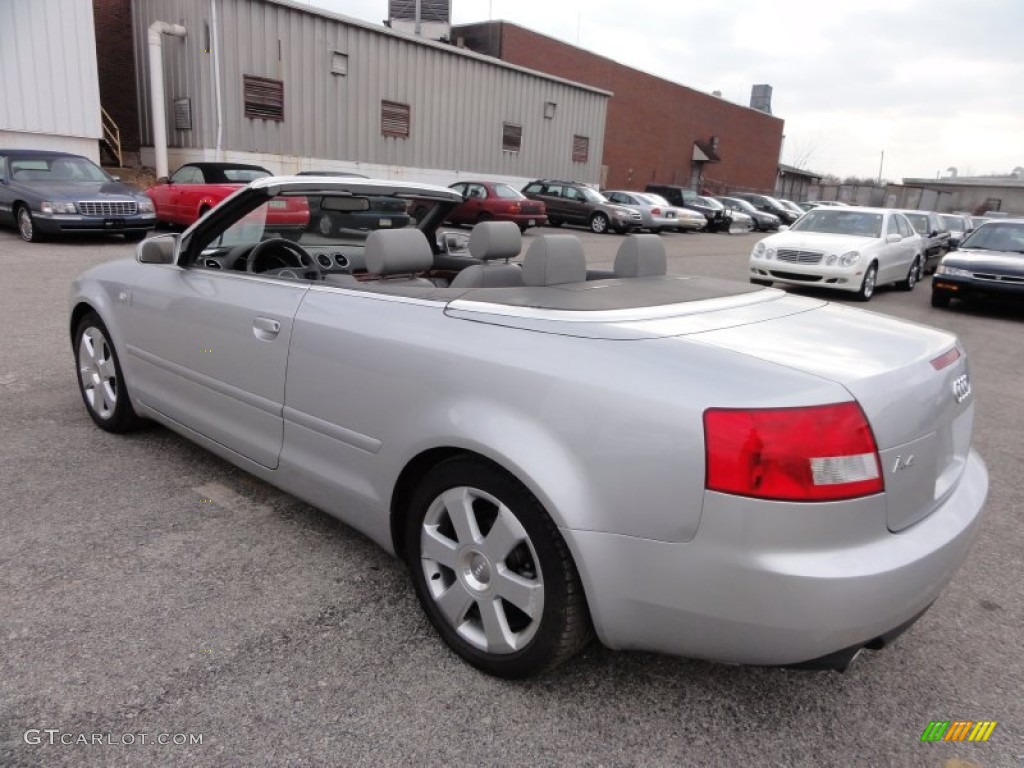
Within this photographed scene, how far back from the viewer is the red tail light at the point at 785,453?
1.77 meters

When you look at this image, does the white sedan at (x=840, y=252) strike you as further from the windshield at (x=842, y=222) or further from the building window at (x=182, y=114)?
the building window at (x=182, y=114)

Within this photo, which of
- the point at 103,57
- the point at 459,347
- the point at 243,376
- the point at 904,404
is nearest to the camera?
the point at 904,404

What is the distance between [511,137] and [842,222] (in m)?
18.0

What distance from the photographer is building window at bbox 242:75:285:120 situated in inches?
783

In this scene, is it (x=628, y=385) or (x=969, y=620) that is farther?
(x=969, y=620)

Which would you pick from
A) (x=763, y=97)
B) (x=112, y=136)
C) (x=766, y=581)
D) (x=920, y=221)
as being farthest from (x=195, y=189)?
(x=763, y=97)

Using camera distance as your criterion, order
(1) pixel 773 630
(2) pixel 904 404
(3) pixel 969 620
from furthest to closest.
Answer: (3) pixel 969 620 < (2) pixel 904 404 < (1) pixel 773 630

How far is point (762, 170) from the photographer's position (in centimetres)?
5394

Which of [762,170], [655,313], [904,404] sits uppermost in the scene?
[762,170]

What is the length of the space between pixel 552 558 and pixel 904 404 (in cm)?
101

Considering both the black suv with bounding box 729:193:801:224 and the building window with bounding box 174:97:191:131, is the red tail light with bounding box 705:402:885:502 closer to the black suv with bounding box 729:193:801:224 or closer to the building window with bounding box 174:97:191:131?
the building window with bounding box 174:97:191:131

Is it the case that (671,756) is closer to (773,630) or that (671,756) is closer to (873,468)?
(773,630)

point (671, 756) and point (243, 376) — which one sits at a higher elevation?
point (243, 376)

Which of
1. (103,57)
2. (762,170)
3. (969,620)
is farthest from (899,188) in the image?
(969,620)
